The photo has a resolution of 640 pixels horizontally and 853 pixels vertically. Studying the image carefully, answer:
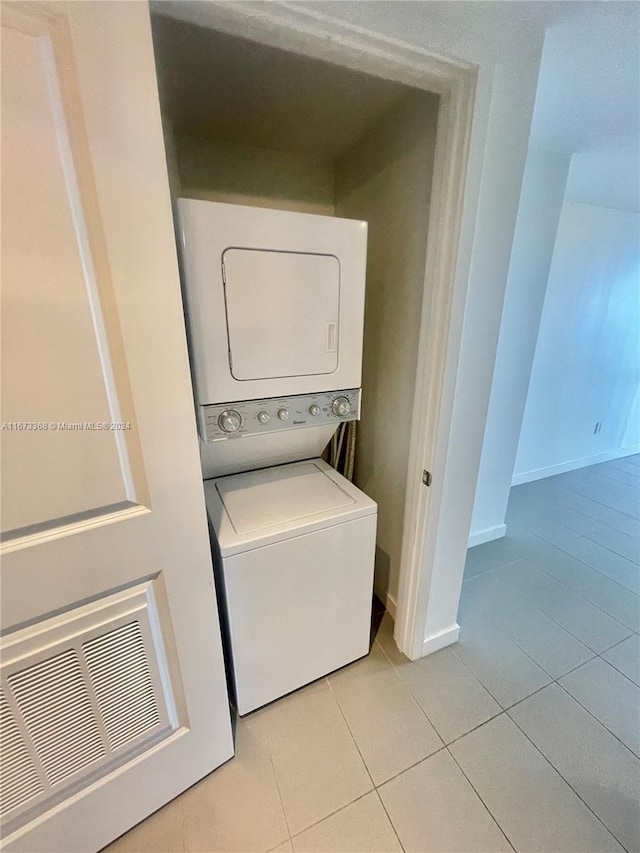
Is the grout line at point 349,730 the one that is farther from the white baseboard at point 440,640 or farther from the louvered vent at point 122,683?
the louvered vent at point 122,683

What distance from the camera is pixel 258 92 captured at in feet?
4.00

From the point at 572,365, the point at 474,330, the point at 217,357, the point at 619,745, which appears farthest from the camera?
the point at 572,365

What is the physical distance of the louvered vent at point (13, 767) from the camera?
2.57ft

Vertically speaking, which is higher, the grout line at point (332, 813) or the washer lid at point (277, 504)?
the washer lid at point (277, 504)

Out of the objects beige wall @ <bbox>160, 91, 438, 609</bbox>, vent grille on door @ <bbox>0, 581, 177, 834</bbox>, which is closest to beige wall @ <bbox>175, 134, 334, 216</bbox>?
beige wall @ <bbox>160, 91, 438, 609</bbox>

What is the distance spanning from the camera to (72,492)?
0.74m

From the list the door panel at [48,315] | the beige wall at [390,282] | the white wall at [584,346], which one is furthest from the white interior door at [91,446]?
the white wall at [584,346]

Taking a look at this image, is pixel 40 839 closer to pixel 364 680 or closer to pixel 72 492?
pixel 72 492

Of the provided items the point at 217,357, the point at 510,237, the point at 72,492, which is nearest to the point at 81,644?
the point at 72,492

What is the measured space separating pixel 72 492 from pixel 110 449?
11 cm

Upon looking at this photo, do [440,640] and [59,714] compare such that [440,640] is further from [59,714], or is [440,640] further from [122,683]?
[59,714]

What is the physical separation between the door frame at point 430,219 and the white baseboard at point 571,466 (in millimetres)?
2028

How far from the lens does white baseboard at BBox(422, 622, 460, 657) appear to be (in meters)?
1.58

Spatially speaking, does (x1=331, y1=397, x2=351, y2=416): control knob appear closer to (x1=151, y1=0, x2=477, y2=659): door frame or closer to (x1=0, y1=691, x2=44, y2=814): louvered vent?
(x1=151, y1=0, x2=477, y2=659): door frame
